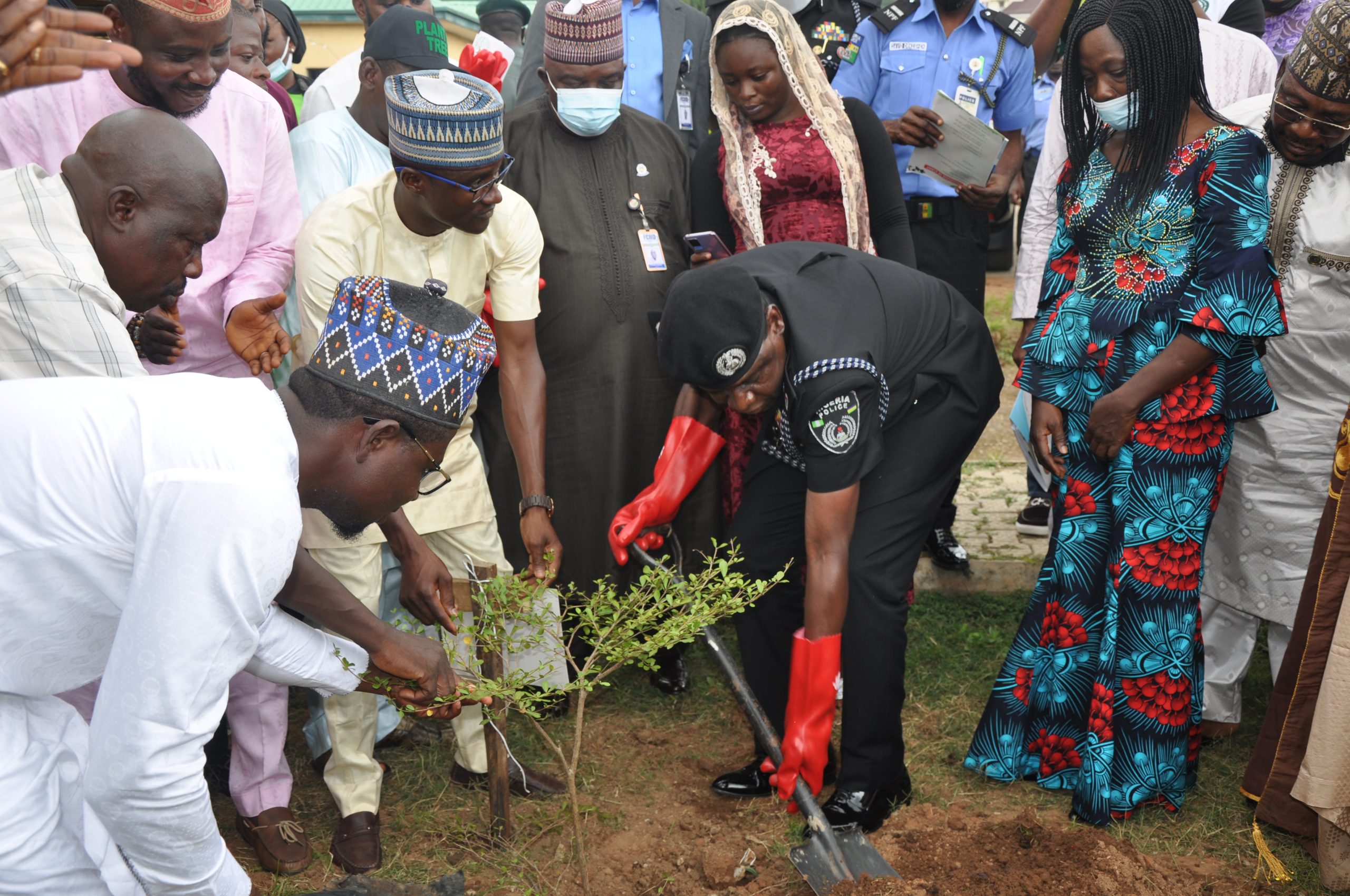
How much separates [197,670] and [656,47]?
389cm

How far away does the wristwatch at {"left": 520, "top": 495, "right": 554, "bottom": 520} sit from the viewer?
3.57 m

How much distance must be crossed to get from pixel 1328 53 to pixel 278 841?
406 cm

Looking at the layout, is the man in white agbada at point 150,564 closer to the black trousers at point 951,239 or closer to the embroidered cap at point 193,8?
the embroidered cap at point 193,8

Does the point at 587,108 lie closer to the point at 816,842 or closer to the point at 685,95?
the point at 685,95

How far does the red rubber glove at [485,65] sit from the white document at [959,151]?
182 centimetres

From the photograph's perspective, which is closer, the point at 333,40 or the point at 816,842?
the point at 816,842

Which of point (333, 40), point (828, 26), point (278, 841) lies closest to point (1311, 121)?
point (828, 26)

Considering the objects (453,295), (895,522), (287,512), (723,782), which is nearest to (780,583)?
(895,522)

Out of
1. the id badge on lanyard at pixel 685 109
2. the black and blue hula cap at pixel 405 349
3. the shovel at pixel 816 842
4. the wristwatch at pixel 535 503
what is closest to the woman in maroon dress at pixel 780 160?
the id badge on lanyard at pixel 685 109

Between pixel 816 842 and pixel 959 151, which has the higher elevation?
pixel 959 151

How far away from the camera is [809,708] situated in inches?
126

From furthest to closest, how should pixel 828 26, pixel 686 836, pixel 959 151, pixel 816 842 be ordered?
pixel 828 26 < pixel 959 151 < pixel 686 836 < pixel 816 842

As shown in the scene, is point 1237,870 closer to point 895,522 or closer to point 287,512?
point 895,522

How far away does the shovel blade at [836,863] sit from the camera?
3057mm
